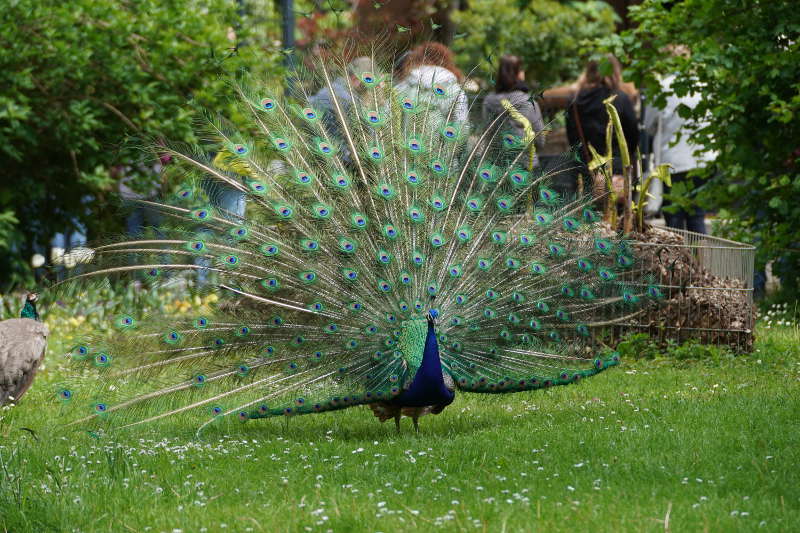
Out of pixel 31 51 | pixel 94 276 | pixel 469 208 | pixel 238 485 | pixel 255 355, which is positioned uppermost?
pixel 31 51

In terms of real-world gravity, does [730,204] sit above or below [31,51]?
below

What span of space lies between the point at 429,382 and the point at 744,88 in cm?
510

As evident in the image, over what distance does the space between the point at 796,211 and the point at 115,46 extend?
6.74 m

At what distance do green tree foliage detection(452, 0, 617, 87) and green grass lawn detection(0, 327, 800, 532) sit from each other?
50.5 feet

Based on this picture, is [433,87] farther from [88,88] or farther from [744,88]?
[88,88]

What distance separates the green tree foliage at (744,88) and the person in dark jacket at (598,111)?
2.10 ft

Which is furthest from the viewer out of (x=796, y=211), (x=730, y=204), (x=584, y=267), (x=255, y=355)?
(x=730, y=204)

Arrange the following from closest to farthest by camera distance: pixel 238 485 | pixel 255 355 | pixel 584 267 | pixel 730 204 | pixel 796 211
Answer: pixel 238 485, pixel 255 355, pixel 584 267, pixel 796 211, pixel 730 204

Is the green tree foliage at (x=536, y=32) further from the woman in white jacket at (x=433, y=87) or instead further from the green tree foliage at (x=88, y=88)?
the woman in white jacket at (x=433, y=87)

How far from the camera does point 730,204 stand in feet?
35.5

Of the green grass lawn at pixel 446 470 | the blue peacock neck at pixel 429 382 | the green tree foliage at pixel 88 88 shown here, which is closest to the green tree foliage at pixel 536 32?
the green tree foliage at pixel 88 88

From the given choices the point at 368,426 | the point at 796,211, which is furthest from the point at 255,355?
the point at 796,211

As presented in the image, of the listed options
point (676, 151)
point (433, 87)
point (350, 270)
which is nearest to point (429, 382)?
point (350, 270)

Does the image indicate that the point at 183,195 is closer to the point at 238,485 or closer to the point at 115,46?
the point at 238,485
